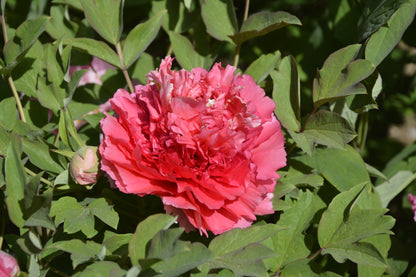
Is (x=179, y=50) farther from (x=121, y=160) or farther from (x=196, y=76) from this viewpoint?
(x=121, y=160)

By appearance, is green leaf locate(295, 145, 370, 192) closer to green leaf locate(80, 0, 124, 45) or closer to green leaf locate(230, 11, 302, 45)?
green leaf locate(230, 11, 302, 45)

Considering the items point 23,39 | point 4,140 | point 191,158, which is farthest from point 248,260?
point 23,39

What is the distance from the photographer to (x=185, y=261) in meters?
0.53

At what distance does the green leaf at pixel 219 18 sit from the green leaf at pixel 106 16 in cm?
15

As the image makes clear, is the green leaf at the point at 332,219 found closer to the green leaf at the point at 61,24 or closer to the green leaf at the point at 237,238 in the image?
the green leaf at the point at 237,238

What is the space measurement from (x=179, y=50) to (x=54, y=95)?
23 cm

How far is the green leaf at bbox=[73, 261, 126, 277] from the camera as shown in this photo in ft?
1.79

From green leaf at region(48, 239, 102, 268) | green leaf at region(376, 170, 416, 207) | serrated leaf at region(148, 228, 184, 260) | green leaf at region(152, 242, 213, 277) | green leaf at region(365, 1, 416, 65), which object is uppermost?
green leaf at region(365, 1, 416, 65)

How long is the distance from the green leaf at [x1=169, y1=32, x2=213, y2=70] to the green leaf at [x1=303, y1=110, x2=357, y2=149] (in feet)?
0.77

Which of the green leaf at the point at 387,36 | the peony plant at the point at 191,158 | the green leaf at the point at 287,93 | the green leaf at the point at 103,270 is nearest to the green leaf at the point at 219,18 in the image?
the peony plant at the point at 191,158

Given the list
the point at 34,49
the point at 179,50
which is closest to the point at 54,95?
the point at 34,49

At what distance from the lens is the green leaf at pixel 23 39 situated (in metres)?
0.74

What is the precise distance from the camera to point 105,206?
662mm

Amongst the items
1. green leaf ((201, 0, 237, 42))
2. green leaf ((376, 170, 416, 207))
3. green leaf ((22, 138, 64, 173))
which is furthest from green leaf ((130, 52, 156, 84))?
green leaf ((376, 170, 416, 207))
